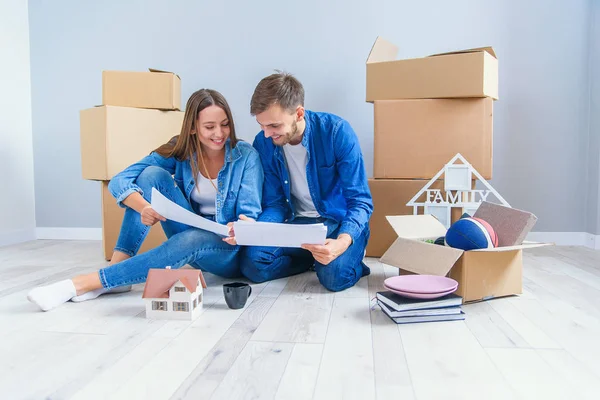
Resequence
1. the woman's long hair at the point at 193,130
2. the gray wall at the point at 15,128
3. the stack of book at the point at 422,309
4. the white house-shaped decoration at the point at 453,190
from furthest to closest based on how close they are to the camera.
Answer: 1. the gray wall at the point at 15,128
2. the white house-shaped decoration at the point at 453,190
3. the woman's long hair at the point at 193,130
4. the stack of book at the point at 422,309

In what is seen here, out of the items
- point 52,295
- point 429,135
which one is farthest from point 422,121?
point 52,295

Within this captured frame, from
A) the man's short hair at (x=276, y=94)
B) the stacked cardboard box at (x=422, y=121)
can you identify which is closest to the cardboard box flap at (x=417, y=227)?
the stacked cardboard box at (x=422, y=121)

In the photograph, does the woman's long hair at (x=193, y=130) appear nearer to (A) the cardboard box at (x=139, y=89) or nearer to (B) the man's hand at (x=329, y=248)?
(B) the man's hand at (x=329, y=248)

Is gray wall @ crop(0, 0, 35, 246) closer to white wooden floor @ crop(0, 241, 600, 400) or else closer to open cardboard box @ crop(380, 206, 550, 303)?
white wooden floor @ crop(0, 241, 600, 400)

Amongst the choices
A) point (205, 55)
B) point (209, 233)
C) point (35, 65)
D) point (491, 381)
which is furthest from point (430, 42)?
point (35, 65)

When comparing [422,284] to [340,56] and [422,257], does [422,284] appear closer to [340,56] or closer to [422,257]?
[422,257]

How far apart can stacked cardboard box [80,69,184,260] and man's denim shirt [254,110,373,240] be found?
0.78 meters

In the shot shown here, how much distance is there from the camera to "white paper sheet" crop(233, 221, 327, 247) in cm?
130

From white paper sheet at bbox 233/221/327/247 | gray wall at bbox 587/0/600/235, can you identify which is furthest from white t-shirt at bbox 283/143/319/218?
gray wall at bbox 587/0/600/235

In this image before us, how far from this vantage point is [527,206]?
2615 mm

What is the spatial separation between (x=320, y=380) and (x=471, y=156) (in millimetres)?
1555

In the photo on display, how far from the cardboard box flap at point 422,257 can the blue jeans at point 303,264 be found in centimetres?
11

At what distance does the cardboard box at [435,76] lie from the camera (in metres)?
2.11

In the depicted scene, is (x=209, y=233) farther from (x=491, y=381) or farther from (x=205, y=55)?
(x=205, y=55)
